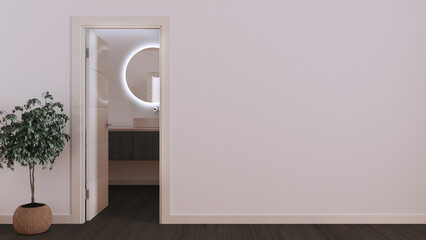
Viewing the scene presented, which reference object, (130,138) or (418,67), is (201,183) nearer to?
(130,138)

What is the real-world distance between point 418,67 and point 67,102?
3379 mm

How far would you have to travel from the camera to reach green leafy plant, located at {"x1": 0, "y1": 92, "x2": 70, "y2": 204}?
2.63 meters

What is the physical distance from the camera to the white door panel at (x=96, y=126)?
313 centimetres

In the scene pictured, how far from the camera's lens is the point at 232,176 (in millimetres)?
3029

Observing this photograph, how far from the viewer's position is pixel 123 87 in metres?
4.87

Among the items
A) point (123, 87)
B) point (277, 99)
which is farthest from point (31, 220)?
point (123, 87)

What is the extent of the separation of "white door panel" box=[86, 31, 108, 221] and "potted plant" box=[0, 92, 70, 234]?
0.37m

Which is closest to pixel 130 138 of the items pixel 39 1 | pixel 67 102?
pixel 67 102

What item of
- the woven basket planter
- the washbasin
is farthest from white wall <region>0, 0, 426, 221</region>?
the washbasin

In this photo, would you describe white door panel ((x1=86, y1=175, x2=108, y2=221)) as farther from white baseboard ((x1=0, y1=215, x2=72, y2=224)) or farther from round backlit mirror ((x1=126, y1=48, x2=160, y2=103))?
round backlit mirror ((x1=126, y1=48, x2=160, y2=103))

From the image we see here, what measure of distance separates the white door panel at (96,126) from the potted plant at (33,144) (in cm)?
37

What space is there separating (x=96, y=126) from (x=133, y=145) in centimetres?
95

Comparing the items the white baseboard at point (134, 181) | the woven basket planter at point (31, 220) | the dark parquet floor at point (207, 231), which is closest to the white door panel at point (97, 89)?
the woven basket planter at point (31, 220)

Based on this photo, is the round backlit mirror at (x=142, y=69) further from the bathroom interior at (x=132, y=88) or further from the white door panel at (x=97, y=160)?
the white door panel at (x=97, y=160)
